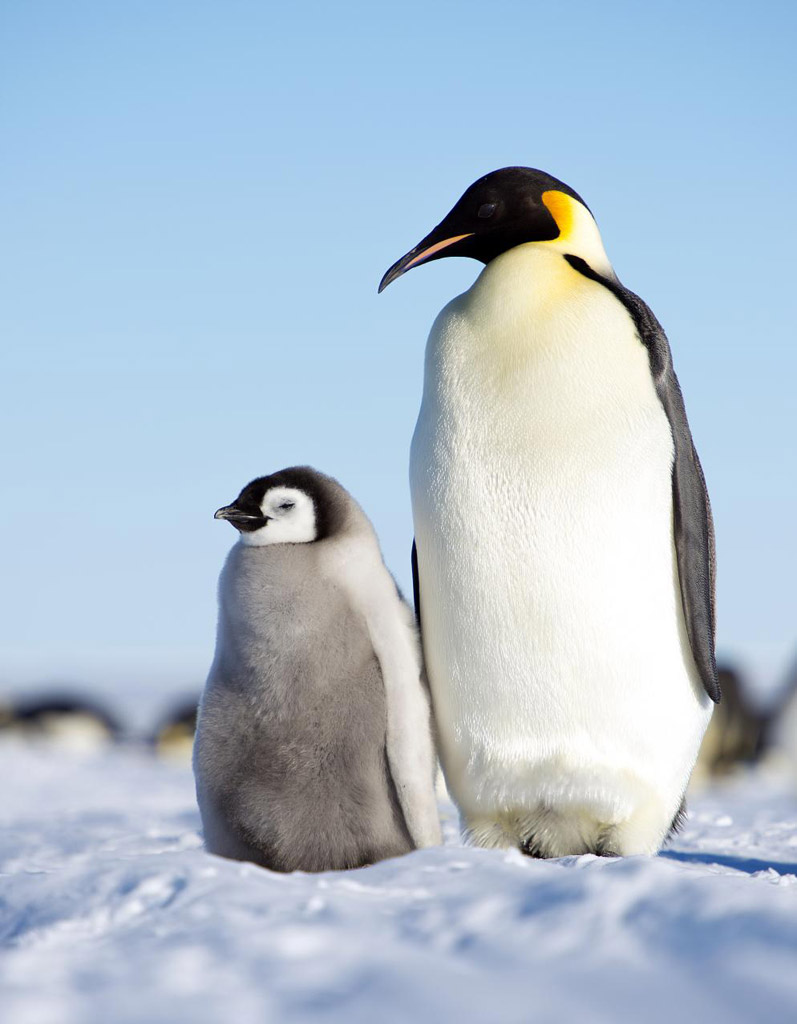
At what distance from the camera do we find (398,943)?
1569 mm

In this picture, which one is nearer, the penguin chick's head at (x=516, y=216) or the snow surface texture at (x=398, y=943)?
the snow surface texture at (x=398, y=943)

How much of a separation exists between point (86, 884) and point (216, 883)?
212 millimetres

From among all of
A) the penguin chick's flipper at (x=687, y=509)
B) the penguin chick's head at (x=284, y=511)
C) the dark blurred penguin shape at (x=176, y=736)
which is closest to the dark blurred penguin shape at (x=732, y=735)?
the dark blurred penguin shape at (x=176, y=736)

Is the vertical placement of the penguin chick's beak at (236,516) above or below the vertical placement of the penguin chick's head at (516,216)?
below

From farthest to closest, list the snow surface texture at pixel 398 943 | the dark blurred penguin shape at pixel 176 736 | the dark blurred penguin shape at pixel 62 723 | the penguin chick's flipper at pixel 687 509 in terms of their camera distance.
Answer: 1. the dark blurred penguin shape at pixel 62 723
2. the dark blurred penguin shape at pixel 176 736
3. the penguin chick's flipper at pixel 687 509
4. the snow surface texture at pixel 398 943

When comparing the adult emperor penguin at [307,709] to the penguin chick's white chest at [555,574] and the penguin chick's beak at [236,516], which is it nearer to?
the penguin chick's beak at [236,516]

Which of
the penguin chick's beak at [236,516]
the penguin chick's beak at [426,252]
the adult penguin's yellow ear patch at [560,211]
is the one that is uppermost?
the adult penguin's yellow ear patch at [560,211]

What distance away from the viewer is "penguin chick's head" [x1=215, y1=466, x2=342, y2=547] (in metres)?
2.99

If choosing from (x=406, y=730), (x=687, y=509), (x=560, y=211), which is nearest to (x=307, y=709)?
(x=406, y=730)

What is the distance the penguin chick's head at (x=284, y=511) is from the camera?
9.82 feet

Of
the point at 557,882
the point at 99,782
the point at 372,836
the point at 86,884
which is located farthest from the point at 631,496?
the point at 99,782

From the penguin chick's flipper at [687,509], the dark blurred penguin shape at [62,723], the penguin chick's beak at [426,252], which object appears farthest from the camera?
the dark blurred penguin shape at [62,723]

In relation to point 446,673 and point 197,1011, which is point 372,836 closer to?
point 446,673

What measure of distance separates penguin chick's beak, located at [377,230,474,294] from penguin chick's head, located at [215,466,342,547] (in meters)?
0.80
